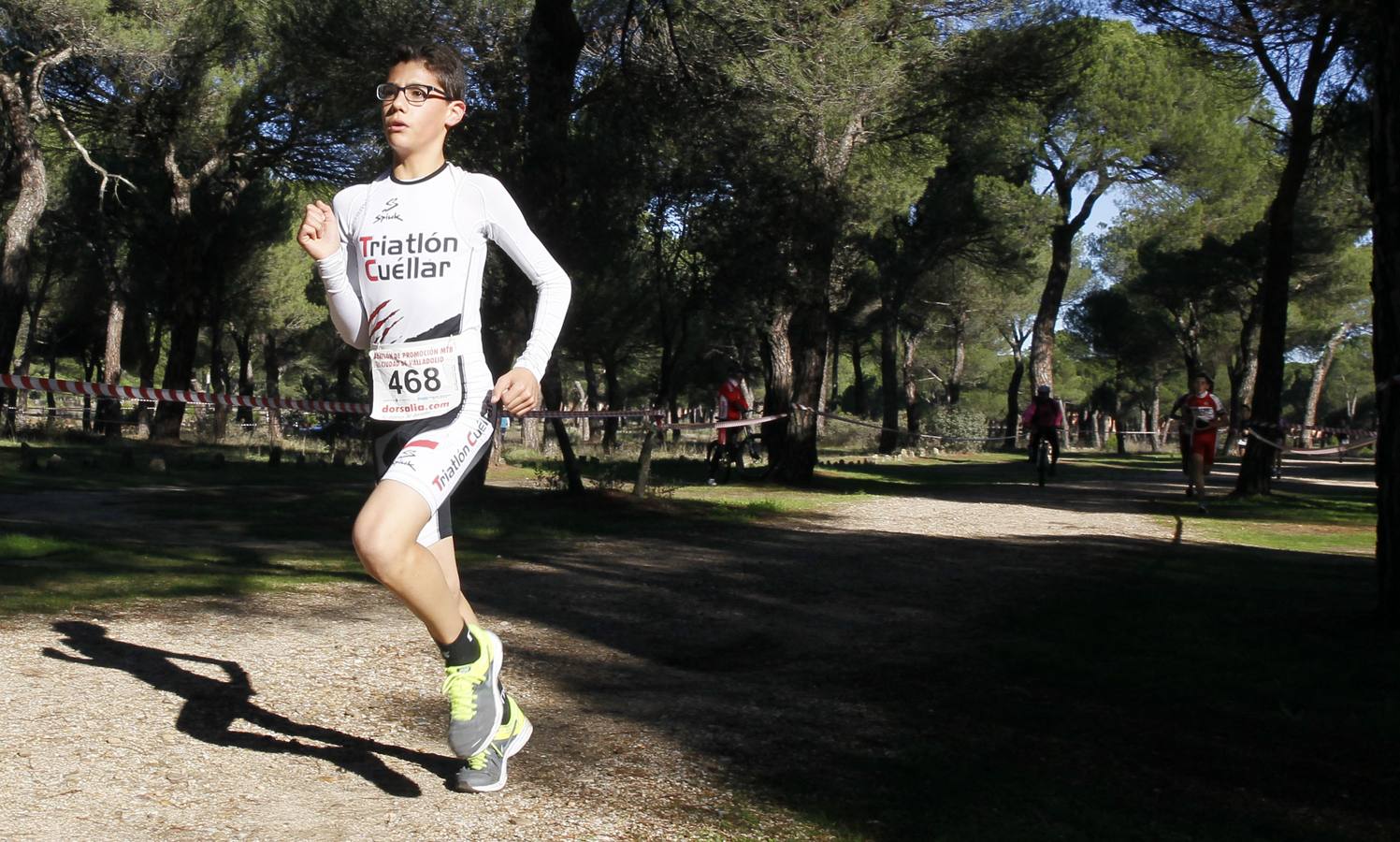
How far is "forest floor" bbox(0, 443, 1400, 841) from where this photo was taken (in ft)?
11.4

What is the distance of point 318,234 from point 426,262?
29 cm

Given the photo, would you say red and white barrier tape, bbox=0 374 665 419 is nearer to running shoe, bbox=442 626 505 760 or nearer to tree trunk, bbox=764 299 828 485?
tree trunk, bbox=764 299 828 485

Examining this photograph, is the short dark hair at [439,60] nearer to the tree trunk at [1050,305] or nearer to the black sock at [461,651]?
the black sock at [461,651]

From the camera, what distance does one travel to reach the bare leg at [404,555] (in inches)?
129

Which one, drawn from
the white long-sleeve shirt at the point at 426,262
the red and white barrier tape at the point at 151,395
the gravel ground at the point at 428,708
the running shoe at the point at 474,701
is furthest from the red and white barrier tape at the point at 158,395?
the running shoe at the point at 474,701

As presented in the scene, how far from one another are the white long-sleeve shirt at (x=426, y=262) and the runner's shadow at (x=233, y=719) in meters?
1.15

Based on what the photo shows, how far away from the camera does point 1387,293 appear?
6.63m

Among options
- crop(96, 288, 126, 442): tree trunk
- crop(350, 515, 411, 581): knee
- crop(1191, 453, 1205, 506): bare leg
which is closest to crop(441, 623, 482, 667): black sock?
crop(350, 515, 411, 581): knee

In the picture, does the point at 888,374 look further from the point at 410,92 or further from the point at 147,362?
the point at 410,92

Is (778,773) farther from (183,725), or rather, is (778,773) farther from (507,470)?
(507,470)

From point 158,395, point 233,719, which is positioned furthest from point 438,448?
point 158,395

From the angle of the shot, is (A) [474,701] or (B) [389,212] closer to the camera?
(A) [474,701]

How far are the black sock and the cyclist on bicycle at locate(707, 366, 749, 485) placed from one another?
14.6 m

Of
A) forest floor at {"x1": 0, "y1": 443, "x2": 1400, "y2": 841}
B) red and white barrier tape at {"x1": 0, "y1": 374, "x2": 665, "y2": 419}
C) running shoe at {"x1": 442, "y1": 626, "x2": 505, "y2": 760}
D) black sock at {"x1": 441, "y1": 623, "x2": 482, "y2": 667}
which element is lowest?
forest floor at {"x1": 0, "y1": 443, "x2": 1400, "y2": 841}
